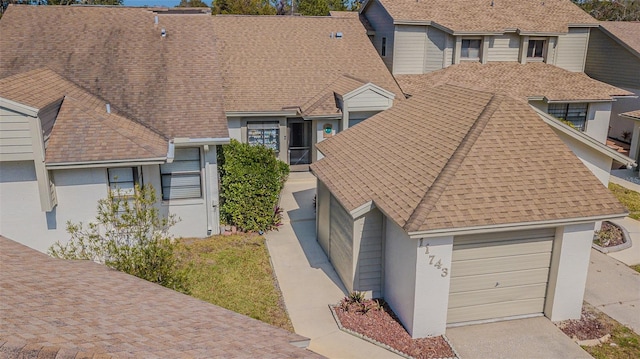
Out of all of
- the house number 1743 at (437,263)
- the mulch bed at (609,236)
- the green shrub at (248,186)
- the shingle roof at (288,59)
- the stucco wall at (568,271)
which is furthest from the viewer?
the shingle roof at (288,59)

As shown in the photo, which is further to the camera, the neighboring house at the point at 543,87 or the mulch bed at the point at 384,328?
the neighboring house at the point at 543,87

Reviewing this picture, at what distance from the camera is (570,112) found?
24.3 meters

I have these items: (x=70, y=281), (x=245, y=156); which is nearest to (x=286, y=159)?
(x=245, y=156)

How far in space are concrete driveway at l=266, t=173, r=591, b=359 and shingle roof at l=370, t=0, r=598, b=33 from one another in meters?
14.7

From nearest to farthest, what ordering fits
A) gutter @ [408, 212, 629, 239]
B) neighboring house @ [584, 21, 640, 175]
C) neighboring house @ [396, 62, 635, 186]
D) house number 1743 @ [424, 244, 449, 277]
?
1. gutter @ [408, 212, 629, 239]
2. house number 1743 @ [424, 244, 449, 277]
3. neighboring house @ [396, 62, 635, 186]
4. neighboring house @ [584, 21, 640, 175]

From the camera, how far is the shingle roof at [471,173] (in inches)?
395

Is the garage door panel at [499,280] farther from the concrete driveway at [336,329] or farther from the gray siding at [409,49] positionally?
the gray siding at [409,49]

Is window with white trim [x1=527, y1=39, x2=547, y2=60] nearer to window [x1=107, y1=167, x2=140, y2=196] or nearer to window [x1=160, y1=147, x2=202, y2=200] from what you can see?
window [x1=160, y1=147, x2=202, y2=200]

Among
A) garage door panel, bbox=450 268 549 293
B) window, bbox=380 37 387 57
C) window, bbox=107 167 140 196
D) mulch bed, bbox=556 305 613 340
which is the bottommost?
mulch bed, bbox=556 305 613 340

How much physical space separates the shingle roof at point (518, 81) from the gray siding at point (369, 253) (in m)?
12.7

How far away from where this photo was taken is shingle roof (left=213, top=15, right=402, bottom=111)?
21.5 meters

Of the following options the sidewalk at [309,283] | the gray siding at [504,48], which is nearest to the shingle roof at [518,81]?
the gray siding at [504,48]

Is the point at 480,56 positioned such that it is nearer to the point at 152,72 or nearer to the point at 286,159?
the point at 286,159

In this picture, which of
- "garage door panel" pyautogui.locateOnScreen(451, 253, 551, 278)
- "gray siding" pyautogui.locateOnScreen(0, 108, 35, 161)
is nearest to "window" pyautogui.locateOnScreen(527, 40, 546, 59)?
"garage door panel" pyautogui.locateOnScreen(451, 253, 551, 278)
